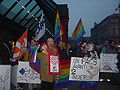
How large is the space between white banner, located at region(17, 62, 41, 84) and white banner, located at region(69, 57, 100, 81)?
1.14 metres

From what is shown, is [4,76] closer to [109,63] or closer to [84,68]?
[84,68]

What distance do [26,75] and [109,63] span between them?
4046mm

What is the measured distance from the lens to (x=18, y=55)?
26.3ft

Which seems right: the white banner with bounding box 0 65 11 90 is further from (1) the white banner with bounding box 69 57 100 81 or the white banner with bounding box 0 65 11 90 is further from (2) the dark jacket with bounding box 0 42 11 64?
(1) the white banner with bounding box 69 57 100 81

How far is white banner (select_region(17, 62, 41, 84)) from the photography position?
7684 mm

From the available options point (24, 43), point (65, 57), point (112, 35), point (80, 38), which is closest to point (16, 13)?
point (80, 38)

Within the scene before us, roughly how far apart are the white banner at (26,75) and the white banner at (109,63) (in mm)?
3611

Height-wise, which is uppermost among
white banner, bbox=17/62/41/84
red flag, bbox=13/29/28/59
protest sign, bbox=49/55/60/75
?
red flag, bbox=13/29/28/59

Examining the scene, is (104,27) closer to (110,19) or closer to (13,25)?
(110,19)

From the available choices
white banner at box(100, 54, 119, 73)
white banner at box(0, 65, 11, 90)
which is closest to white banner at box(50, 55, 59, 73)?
white banner at box(0, 65, 11, 90)

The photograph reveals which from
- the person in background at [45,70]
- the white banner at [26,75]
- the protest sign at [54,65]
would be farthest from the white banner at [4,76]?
the white banner at [26,75]

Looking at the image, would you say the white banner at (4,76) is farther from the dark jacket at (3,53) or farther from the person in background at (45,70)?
the person in background at (45,70)

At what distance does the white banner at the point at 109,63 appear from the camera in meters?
10.1

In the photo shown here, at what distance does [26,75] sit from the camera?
7746 millimetres
